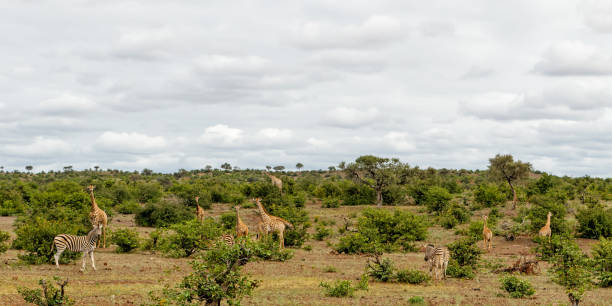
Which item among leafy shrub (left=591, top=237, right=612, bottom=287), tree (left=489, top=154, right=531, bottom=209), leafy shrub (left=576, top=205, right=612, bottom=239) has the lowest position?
leafy shrub (left=591, top=237, right=612, bottom=287)

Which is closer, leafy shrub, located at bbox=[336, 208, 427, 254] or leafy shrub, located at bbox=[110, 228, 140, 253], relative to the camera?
leafy shrub, located at bbox=[110, 228, 140, 253]

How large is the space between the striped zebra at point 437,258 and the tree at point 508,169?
28.5m

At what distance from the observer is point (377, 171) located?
5209 cm

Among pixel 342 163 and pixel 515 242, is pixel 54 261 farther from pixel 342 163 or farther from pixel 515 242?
pixel 342 163

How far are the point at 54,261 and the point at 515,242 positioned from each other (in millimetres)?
24693

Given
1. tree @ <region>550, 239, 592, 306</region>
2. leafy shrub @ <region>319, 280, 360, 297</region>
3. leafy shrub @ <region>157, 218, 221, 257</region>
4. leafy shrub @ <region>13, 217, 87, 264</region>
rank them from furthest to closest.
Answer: leafy shrub @ <region>157, 218, 221, 257</region> < leafy shrub @ <region>13, 217, 87, 264</region> < leafy shrub @ <region>319, 280, 360, 297</region> < tree @ <region>550, 239, 592, 306</region>

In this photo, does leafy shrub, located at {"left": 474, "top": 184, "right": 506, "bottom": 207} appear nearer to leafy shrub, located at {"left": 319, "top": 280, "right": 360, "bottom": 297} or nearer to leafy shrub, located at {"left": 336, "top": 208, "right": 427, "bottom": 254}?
leafy shrub, located at {"left": 336, "top": 208, "right": 427, "bottom": 254}

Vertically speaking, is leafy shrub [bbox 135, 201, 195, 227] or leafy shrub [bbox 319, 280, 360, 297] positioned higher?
leafy shrub [bbox 135, 201, 195, 227]

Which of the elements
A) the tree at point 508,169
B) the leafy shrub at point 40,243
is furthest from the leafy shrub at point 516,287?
the tree at point 508,169

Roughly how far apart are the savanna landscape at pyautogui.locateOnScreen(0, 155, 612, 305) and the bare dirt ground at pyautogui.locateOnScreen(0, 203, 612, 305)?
0.06m

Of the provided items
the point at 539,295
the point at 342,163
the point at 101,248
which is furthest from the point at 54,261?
the point at 342,163

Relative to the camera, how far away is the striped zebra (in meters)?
18.4

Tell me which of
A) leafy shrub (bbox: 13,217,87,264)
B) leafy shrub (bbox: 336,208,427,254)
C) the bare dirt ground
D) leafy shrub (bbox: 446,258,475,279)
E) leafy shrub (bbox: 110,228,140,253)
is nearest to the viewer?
the bare dirt ground

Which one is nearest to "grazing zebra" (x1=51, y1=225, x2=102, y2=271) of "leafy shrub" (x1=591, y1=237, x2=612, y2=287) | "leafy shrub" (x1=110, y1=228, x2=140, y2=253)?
"leafy shrub" (x1=110, y1=228, x2=140, y2=253)
